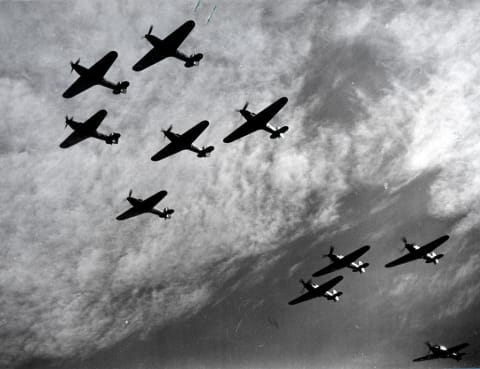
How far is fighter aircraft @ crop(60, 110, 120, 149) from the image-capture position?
115ft

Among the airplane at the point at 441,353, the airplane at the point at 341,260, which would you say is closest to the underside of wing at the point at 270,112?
the airplane at the point at 341,260

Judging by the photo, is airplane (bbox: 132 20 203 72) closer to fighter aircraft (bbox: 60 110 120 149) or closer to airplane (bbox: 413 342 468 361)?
fighter aircraft (bbox: 60 110 120 149)

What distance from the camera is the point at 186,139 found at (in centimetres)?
3862

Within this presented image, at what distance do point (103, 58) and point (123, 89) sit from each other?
5.26 m

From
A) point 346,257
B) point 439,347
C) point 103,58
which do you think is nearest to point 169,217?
point 103,58

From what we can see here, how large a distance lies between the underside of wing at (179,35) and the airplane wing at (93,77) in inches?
210

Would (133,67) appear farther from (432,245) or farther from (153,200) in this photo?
(432,245)

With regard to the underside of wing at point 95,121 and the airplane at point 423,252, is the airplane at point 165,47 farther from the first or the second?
the airplane at point 423,252

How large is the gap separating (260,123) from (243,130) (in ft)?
6.77

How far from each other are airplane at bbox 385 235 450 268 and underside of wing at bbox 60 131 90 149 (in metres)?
46.4

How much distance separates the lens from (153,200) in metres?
42.4

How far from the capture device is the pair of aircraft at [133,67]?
33.2 metres

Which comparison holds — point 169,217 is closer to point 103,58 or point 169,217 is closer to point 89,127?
point 89,127

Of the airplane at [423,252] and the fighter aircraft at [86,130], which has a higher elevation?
the fighter aircraft at [86,130]
